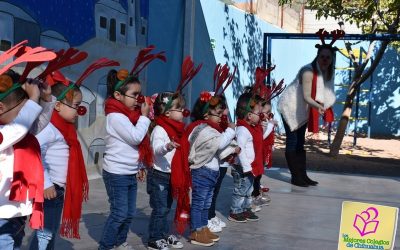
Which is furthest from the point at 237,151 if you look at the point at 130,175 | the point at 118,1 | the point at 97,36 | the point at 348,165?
the point at 348,165

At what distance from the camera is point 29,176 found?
3.08 metres

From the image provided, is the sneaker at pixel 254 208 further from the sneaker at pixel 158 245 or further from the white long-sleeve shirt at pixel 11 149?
the white long-sleeve shirt at pixel 11 149

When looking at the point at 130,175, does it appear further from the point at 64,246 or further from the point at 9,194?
the point at 9,194

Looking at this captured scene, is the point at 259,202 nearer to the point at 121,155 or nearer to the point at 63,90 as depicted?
the point at 121,155

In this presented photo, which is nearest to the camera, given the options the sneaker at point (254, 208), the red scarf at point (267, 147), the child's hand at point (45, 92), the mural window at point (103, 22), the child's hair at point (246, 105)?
the child's hand at point (45, 92)

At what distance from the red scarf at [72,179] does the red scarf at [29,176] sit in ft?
2.16

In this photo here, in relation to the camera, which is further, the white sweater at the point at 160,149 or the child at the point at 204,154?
Answer: the child at the point at 204,154

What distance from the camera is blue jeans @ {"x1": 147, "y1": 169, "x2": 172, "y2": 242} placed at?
464cm

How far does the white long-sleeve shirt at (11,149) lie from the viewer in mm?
2961

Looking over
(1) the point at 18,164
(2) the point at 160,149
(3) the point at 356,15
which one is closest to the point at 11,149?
(1) the point at 18,164

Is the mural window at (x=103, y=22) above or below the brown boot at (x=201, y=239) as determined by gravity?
above

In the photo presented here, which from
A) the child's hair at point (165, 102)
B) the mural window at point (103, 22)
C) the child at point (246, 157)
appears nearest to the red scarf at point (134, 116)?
the child's hair at point (165, 102)

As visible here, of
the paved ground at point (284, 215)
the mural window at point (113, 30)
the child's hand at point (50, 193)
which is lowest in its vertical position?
the paved ground at point (284, 215)

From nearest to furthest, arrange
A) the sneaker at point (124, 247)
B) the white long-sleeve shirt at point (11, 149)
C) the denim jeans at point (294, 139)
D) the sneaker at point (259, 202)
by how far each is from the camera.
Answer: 1. the white long-sleeve shirt at point (11, 149)
2. the sneaker at point (124, 247)
3. the sneaker at point (259, 202)
4. the denim jeans at point (294, 139)
